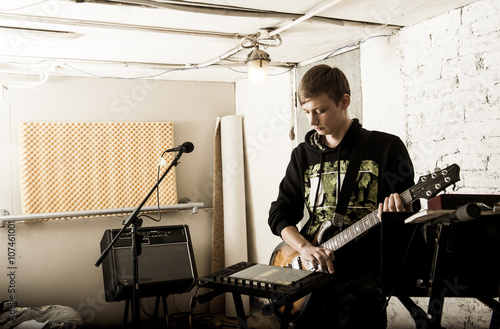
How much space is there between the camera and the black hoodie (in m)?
1.96

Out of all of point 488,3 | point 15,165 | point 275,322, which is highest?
point 488,3

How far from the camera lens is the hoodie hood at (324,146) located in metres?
2.09

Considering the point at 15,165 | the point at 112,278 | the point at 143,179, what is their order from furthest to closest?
the point at 143,179
the point at 15,165
the point at 112,278

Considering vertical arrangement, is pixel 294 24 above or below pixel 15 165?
above

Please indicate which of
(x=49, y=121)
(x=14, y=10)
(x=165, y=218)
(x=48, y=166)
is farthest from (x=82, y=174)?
(x=14, y=10)

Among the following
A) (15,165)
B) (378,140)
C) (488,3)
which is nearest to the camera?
(378,140)

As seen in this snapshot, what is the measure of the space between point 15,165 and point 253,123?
219cm

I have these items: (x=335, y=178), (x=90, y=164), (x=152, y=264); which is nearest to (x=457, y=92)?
(x=335, y=178)

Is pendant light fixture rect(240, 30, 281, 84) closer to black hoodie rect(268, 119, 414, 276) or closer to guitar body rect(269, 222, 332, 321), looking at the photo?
black hoodie rect(268, 119, 414, 276)

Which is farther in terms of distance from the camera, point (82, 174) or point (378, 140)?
point (82, 174)

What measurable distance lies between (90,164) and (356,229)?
295cm

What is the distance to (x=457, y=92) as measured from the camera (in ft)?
8.56

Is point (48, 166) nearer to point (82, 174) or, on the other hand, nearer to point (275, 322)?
point (82, 174)

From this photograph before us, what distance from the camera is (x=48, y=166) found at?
4.07 meters
